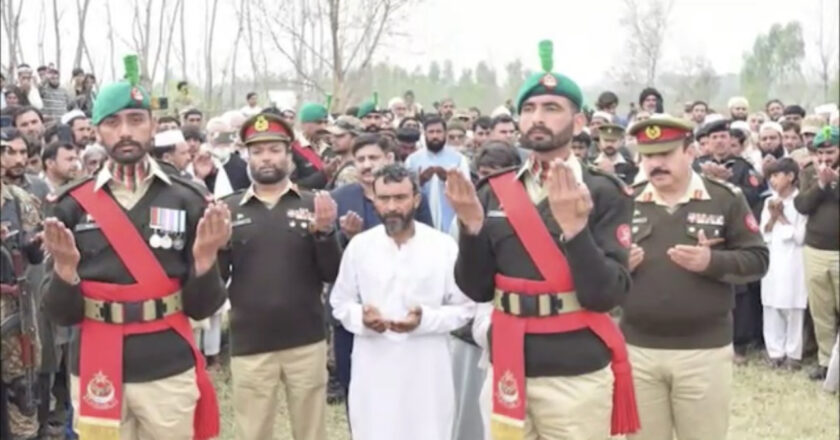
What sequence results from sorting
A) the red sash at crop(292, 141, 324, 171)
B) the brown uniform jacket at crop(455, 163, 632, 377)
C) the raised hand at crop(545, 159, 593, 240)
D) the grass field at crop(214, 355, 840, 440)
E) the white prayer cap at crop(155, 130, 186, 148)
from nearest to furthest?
the raised hand at crop(545, 159, 593, 240) → the brown uniform jacket at crop(455, 163, 632, 377) → the grass field at crop(214, 355, 840, 440) → the white prayer cap at crop(155, 130, 186, 148) → the red sash at crop(292, 141, 324, 171)

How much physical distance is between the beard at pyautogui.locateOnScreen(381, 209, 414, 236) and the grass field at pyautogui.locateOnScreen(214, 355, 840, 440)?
7.29ft

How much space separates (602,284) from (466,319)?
131cm

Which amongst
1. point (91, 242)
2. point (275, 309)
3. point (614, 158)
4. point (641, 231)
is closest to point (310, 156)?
point (614, 158)

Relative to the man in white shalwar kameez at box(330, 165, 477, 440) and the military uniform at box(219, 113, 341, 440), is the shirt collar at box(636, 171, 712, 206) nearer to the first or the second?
the man in white shalwar kameez at box(330, 165, 477, 440)

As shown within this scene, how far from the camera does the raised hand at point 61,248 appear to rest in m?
3.44

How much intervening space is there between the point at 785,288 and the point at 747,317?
0.60 m

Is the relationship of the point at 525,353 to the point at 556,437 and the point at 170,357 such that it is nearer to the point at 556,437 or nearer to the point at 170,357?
the point at 556,437

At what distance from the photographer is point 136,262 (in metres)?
3.75

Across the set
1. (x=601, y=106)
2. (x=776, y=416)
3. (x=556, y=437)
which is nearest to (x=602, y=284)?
(x=556, y=437)

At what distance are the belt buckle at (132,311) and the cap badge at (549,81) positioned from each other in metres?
1.76

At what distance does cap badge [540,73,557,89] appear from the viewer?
370 cm

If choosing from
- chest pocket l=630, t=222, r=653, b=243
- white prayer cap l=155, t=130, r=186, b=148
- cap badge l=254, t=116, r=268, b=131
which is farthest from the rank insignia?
white prayer cap l=155, t=130, r=186, b=148

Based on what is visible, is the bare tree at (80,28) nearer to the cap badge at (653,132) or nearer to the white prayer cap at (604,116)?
the white prayer cap at (604,116)

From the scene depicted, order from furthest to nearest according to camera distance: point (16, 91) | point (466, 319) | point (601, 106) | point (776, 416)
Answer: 1. point (601, 106)
2. point (16, 91)
3. point (776, 416)
4. point (466, 319)
